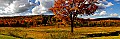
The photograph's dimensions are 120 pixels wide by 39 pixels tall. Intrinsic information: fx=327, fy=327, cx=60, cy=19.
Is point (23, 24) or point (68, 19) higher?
point (68, 19)

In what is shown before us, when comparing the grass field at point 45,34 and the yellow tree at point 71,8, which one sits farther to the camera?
the yellow tree at point 71,8

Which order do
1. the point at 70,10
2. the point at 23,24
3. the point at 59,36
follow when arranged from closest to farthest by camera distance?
1. the point at 59,36
2. the point at 70,10
3. the point at 23,24

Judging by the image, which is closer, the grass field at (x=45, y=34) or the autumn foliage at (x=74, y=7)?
the grass field at (x=45, y=34)

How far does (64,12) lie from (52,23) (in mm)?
103875

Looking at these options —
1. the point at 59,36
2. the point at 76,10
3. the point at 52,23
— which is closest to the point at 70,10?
the point at 76,10

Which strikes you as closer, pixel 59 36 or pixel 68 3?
pixel 59 36

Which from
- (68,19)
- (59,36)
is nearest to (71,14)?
(68,19)

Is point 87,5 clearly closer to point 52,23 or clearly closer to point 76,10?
point 76,10

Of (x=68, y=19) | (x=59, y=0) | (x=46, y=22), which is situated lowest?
(x=46, y=22)

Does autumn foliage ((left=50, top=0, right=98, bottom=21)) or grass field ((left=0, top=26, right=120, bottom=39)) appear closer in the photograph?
grass field ((left=0, top=26, right=120, bottom=39))

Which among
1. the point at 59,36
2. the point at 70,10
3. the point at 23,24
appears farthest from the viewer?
the point at 23,24

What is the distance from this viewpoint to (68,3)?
237 feet

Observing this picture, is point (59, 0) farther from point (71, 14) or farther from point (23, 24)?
point (23, 24)

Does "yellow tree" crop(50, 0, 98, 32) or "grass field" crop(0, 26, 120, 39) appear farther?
"yellow tree" crop(50, 0, 98, 32)
